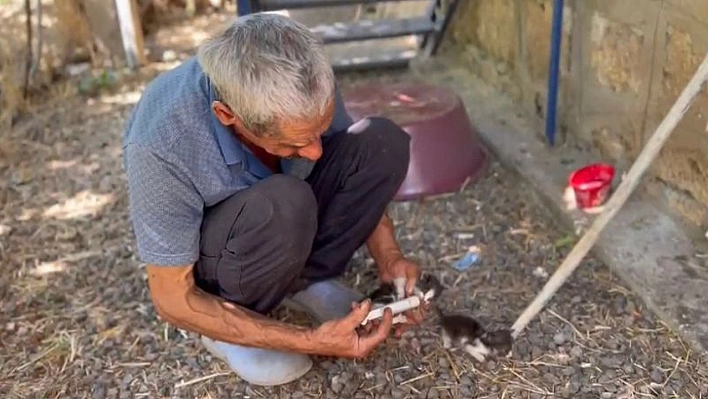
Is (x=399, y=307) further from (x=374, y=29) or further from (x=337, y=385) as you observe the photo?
(x=374, y=29)

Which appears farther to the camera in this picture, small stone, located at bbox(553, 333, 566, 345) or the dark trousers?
small stone, located at bbox(553, 333, 566, 345)

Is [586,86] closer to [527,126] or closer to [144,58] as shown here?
[527,126]

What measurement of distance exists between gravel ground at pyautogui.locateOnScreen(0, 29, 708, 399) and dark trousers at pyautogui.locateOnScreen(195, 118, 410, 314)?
10.7 inches

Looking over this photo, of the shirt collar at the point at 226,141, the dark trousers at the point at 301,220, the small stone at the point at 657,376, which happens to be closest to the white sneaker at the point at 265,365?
the dark trousers at the point at 301,220

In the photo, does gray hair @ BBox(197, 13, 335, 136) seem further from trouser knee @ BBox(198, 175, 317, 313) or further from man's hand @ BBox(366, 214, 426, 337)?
man's hand @ BBox(366, 214, 426, 337)

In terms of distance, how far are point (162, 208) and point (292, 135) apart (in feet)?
1.00

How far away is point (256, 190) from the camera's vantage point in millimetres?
1848

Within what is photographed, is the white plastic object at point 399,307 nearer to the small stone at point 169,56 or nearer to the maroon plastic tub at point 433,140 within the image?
the maroon plastic tub at point 433,140

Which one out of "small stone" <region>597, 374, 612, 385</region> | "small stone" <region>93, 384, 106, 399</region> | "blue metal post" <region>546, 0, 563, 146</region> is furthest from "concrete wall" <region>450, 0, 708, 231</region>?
"small stone" <region>93, 384, 106, 399</region>

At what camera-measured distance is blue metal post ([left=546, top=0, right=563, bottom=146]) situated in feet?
9.34

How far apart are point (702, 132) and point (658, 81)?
0.22 meters

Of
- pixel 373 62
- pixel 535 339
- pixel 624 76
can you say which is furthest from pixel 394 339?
pixel 373 62

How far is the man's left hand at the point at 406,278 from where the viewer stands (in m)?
2.16

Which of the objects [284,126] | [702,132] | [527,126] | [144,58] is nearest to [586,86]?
[527,126]
